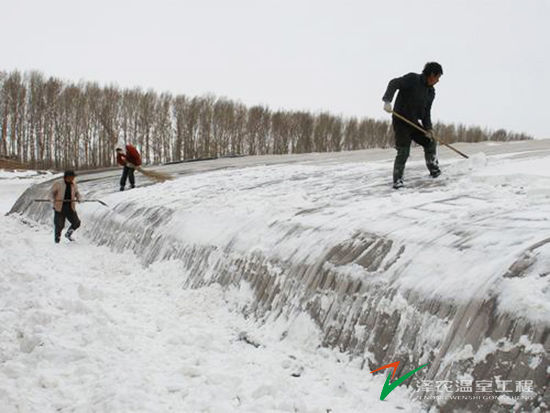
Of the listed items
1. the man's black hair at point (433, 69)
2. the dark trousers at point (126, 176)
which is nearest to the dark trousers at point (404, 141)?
the man's black hair at point (433, 69)

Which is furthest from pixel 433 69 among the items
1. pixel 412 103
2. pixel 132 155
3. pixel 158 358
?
pixel 132 155

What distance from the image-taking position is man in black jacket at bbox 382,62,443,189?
19.9 ft

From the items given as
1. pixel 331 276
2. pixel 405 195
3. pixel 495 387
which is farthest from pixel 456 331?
pixel 405 195

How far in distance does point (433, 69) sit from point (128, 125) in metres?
35.6

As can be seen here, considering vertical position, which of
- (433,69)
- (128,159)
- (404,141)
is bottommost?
(128,159)

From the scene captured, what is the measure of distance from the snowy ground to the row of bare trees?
110ft

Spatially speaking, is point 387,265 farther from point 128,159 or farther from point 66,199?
point 128,159

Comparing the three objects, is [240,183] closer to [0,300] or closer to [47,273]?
[47,273]

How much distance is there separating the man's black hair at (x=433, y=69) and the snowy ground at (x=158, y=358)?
3.76 metres

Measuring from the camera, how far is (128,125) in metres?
38.2

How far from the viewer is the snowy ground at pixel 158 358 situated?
294 centimetres

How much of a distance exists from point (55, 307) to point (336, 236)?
278cm

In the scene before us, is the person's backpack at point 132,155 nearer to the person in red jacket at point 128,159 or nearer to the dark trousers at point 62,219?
the person in red jacket at point 128,159

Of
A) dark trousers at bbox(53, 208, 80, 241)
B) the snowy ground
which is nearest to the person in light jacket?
dark trousers at bbox(53, 208, 80, 241)
